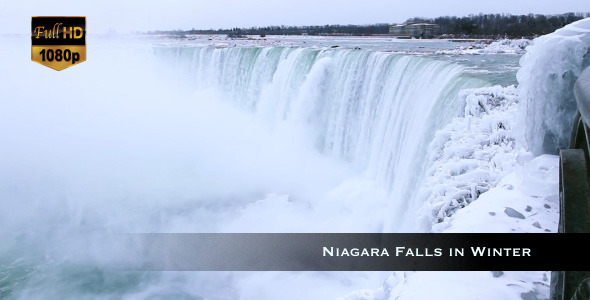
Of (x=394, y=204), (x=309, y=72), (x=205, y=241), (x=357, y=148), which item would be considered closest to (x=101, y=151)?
(x=309, y=72)

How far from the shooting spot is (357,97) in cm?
1131

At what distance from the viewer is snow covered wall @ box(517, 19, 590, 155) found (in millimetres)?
3311

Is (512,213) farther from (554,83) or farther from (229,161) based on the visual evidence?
(229,161)

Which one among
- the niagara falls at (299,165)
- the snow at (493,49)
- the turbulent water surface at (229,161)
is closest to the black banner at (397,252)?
the niagara falls at (299,165)

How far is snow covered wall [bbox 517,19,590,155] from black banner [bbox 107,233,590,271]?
1.22 meters

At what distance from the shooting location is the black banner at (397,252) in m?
2.12

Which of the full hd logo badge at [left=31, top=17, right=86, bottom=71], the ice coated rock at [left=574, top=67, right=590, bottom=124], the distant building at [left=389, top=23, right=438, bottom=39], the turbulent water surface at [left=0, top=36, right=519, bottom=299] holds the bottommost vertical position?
the turbulent water surface at [left=0, top=36, right=519, bottom=299]

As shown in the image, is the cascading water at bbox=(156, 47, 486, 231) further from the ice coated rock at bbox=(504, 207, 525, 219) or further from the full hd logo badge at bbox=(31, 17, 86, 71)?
the full hd logo badge at bbox=(31, 17, 86, 71)

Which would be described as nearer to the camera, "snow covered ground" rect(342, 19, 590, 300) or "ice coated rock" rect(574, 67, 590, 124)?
"ice coated rock" rect(574, 67, 590, 124)

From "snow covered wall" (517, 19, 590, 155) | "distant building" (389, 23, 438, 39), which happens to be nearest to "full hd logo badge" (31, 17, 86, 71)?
"snow covered wall" (517, 19, 590, 155)

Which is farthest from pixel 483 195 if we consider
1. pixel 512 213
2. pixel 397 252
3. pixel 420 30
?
pixel 420 30

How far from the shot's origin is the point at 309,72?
13.7 m

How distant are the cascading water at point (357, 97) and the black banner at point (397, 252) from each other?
3026 mm

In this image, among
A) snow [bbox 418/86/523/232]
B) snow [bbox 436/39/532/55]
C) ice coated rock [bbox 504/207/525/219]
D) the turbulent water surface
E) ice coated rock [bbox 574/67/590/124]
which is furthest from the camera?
snow [bbox 436/39/532/55]
